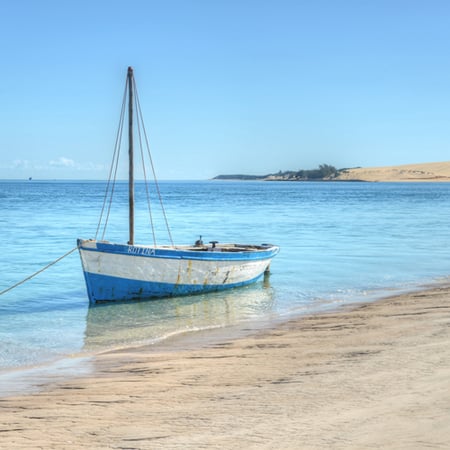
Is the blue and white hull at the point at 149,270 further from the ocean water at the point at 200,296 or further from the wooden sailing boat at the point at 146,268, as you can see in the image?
the ocean water at the point at 200,296

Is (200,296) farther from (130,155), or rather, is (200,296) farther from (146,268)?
(130,155)

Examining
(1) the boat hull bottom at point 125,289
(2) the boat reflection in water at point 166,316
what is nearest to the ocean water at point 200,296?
(2) the boat reflection in water at point 166,316

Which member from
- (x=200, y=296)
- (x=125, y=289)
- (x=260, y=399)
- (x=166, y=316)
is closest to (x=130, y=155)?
(x=125, y=289)

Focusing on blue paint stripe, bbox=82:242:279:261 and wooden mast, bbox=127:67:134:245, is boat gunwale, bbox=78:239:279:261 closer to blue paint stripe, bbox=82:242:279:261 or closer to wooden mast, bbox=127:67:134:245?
blue paint stripe, bbox=82:242:279:261

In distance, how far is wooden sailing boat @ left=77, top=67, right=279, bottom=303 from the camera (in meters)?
15.0

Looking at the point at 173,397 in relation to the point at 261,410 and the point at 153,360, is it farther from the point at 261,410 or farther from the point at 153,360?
the point at 153,360

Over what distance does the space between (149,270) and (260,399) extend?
31.0 feet

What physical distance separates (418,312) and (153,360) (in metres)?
5.36

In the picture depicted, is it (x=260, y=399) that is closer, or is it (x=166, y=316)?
(x=260, y=399)

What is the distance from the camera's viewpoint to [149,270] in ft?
51.3

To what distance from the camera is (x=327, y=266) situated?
72.4ft

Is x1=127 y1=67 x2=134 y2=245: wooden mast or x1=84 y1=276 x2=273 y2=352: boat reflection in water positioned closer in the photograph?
x1=84 y1=276 x2=273 y2=352: boat reflection in water

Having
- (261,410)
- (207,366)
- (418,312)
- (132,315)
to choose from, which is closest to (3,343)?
(132,315)

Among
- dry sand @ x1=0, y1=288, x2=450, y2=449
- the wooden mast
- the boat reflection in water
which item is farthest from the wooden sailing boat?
dry sand @ x1=0, y1=288, x2=450, y2=449
